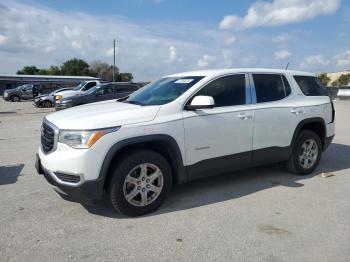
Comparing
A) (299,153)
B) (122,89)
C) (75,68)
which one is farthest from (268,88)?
(75,68)

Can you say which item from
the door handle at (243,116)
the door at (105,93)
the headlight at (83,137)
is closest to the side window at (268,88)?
the door handle at (243,116)

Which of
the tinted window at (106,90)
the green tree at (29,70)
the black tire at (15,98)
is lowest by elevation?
the black tire at (15,98)

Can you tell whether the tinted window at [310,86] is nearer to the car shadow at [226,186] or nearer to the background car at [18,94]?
the car shadow at [226,186]

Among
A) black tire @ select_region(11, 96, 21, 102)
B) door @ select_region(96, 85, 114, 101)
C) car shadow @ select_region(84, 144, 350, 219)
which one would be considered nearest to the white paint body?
car shadow @ select_region(84, 144, 350, 219)

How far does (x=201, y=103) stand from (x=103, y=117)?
4.03ft

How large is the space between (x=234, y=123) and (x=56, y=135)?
7.75ft

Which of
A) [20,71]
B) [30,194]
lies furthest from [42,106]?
[20,71]

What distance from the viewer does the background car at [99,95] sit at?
16.6 meters

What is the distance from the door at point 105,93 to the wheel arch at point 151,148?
42.2 ft

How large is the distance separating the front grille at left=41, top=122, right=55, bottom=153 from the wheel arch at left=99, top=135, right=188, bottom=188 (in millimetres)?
724

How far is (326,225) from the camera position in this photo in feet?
13.4

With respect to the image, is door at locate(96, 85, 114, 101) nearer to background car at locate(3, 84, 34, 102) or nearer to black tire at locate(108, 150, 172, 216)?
black tire at locate(108, 150, 172, 216)

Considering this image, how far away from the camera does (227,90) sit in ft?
16.9

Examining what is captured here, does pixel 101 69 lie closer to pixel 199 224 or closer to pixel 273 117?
pixel 273 117
